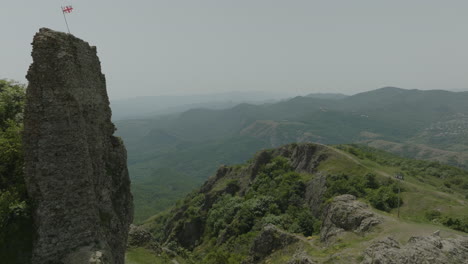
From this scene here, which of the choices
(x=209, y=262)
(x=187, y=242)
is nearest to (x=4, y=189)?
(x=209, y=262)

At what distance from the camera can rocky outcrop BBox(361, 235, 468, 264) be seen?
17.7m

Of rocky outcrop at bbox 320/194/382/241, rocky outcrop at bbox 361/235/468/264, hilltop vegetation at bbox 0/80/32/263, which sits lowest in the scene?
rocky outcrop at bbox 320/194/382/241

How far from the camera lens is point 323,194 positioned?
4875 centimetres

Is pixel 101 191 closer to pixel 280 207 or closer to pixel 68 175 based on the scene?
pixel 68 175

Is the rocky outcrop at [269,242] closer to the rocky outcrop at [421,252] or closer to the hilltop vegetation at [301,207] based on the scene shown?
the hilltop vegetation at [301,207]

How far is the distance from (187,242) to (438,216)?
4863 centimetres

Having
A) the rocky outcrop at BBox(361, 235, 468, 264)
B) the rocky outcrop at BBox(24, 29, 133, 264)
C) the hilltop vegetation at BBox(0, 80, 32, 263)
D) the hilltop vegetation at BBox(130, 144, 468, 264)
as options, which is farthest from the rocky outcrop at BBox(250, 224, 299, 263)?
the hilltop vegetation at BBox(0, 80, 32, 263)

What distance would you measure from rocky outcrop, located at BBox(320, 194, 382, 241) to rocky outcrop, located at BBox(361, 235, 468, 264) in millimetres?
7082

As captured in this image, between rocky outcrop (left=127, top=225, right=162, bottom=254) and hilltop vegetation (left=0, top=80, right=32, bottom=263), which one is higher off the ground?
hilltop vegetation (left=0, top=80, right=32, bottom=263)

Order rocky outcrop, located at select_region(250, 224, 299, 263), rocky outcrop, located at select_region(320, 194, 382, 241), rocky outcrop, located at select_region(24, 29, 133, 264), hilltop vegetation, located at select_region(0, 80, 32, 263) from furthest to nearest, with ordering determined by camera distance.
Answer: rocky outcrop, located at select_region(250, 224, 299, 263), rocky outcrop, located at select_region(320, 194, 382, 241), rocky outcrop, located at select_region(24, 29, 133, 264), hilltop vegetation, located at select_region(0, 80, 32, 263)

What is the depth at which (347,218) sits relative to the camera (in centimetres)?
3020

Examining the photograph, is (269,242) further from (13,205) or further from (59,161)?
(13,205)

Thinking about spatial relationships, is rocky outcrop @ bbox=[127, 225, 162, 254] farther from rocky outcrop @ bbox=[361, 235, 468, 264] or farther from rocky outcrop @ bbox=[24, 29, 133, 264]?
rocky outcrop @ bbox=[361, 235, 468, 264]

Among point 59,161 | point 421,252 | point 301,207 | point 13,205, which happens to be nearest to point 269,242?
point 421,252
